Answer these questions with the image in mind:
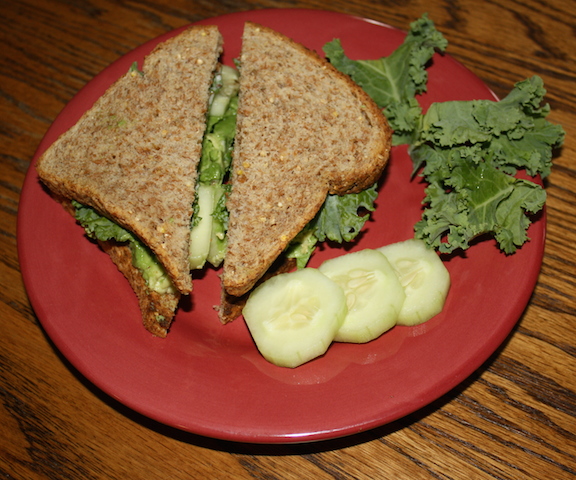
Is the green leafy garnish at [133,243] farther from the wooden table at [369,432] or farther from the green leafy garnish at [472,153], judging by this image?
the green leafy garnish at [472,153]

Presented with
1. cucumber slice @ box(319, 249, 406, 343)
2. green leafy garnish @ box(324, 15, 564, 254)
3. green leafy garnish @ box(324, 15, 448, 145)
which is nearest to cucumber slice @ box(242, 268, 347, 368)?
cucumber slice @ box(319, 249, 406, 343)

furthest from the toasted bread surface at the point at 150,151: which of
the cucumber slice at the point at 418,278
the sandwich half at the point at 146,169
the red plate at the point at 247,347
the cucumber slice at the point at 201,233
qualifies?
the cucumber slice at the point at 418,278

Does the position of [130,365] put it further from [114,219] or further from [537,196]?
[537,196]

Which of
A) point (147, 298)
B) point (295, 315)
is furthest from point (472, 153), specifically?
point (147, 298)

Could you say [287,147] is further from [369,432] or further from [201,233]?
[369,432]

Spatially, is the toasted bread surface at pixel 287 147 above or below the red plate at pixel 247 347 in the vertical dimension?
above

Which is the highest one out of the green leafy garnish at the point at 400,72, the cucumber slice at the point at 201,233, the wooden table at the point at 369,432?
the green leafy garnish at the point at 400,72
